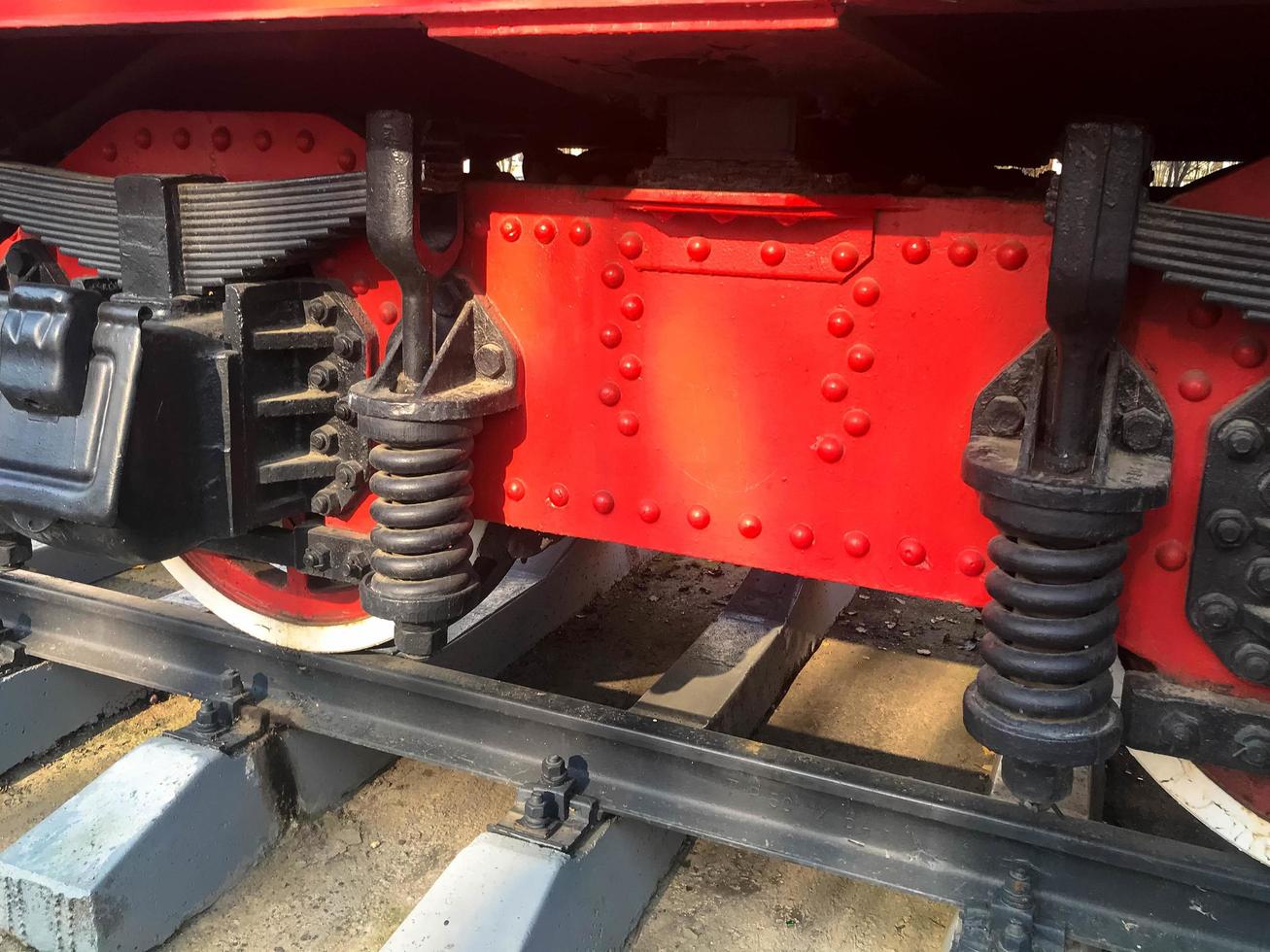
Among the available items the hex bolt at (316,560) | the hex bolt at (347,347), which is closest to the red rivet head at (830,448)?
the hex bolt at (347,347)

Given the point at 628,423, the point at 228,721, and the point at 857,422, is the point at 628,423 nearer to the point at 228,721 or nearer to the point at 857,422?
the point at 857,422

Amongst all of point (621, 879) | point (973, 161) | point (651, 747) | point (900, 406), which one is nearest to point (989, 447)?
point (900, 406)

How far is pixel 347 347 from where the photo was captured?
85.4 inches

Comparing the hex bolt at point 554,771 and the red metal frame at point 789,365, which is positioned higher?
the red metal frame at point 789,365

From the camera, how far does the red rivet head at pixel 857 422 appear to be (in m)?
1.71

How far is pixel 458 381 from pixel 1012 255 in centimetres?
100

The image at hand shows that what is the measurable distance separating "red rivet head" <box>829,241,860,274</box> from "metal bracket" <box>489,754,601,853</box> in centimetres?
107

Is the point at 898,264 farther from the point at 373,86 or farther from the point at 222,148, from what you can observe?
the point at 222,148

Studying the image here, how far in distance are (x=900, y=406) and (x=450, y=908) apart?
1.13 m

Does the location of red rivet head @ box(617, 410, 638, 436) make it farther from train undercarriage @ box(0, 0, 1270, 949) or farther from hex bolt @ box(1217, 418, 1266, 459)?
hex bolt @ box(1217, 418, 1266, 459)

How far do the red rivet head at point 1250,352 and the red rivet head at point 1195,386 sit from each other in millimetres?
49

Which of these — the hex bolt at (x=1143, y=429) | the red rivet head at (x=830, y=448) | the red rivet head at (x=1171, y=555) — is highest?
the hex bolt at (x=1143, y=429)

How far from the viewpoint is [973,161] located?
3.07 meters

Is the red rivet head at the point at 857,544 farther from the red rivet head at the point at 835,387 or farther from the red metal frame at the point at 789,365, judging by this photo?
the red rivet head at the point at 835,387
